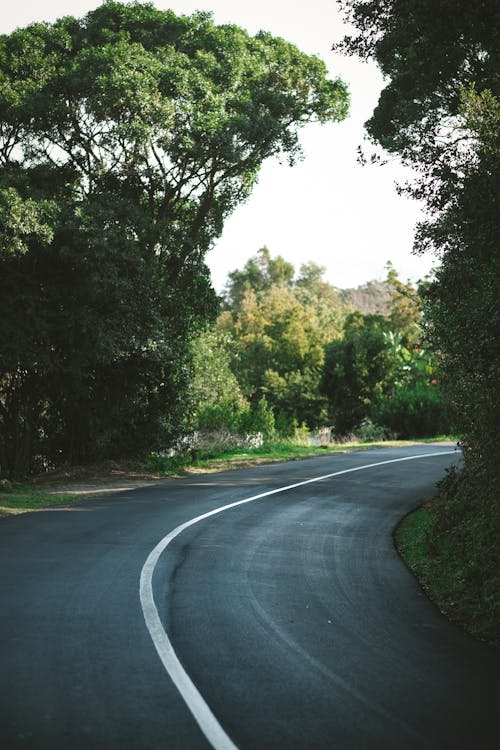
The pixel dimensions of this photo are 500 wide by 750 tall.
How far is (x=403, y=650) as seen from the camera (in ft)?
22.2

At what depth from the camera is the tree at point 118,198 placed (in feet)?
60.6

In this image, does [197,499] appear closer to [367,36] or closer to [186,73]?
[367,36]

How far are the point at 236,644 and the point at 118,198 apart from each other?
15710 millimetres

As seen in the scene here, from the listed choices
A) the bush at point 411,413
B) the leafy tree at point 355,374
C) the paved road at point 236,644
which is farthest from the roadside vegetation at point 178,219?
the leafy tree at point 355,374

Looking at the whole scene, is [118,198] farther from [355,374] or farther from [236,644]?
[355,374]

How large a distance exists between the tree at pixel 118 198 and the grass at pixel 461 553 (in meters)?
9.61

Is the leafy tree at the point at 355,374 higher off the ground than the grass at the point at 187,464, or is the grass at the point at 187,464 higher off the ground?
the leafy tree at the point at 355,374

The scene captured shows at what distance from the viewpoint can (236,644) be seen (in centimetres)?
679

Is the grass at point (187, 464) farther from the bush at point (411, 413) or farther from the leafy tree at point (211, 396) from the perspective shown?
the bush at point (411, 413)

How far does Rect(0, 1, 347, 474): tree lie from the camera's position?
18469 millimetres

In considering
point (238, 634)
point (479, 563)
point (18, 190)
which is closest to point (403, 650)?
point (238, 634)

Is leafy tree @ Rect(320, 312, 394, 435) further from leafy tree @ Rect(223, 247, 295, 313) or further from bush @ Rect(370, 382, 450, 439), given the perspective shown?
leafy tree @ Rect(223, 247, 295, 313)

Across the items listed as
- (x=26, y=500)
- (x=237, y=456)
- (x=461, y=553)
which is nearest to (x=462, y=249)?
(x=461, y=553)

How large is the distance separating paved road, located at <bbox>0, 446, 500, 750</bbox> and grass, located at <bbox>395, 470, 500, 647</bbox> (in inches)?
12.2
